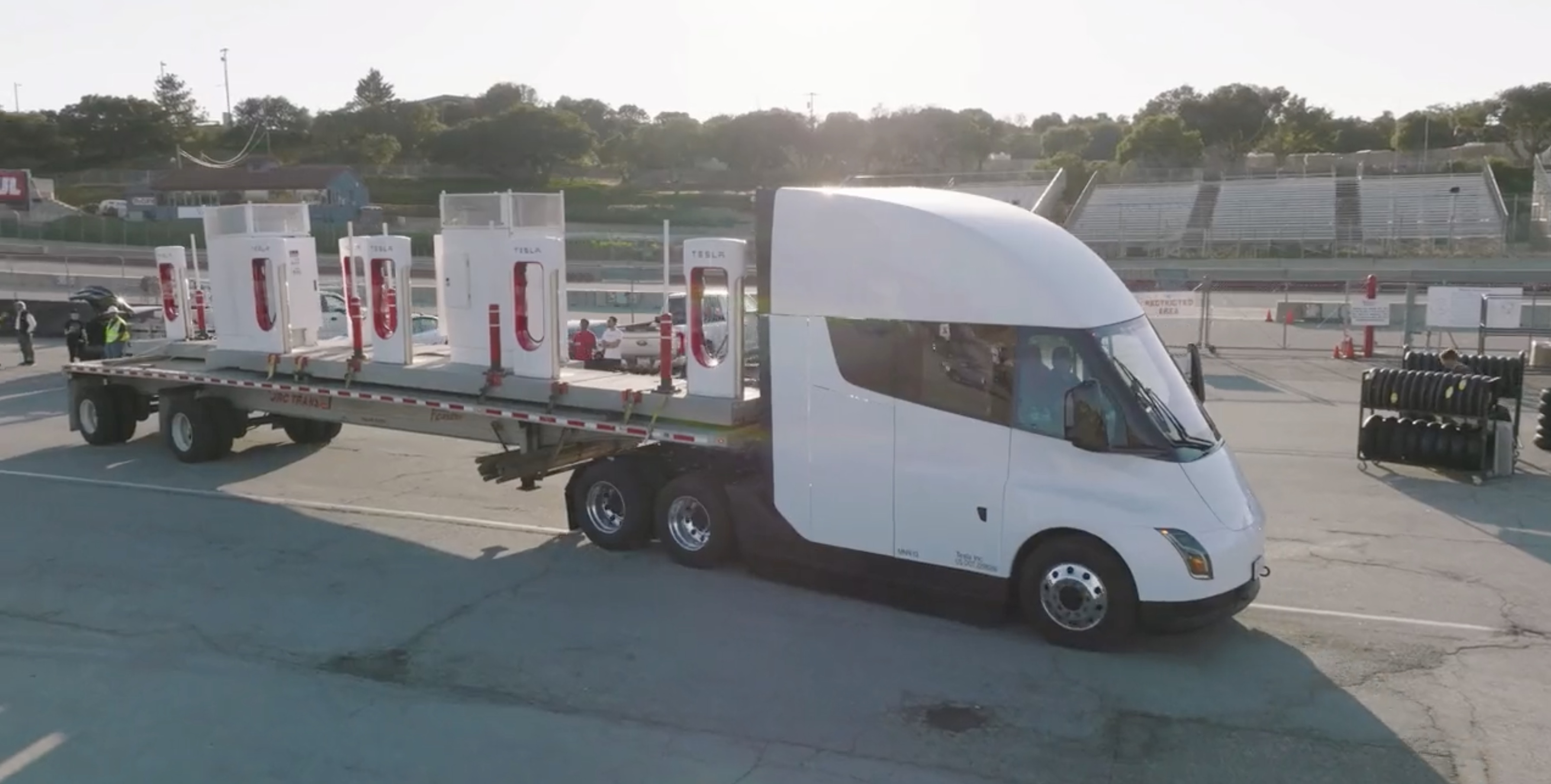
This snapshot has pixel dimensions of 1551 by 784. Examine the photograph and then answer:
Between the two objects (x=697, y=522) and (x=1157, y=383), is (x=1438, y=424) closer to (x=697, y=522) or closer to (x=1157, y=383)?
(x=1157, y=383)

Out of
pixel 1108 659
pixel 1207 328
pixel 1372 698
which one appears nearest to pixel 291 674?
pixel 1108 659

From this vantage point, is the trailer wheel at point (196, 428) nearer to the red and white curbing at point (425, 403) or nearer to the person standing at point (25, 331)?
the red and white curbing at point (425, 403)

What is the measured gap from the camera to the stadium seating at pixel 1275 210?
53.8 meters

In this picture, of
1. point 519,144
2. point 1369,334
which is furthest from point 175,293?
point 519,144

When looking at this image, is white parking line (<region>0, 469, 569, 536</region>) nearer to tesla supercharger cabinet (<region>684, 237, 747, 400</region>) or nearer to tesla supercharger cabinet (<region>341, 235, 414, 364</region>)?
tesla supercharger cabinet (<region>341, 235, 414, 364</region>)

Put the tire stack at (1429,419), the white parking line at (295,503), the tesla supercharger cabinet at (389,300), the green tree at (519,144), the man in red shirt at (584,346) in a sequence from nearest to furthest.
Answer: the white parking line at (295,503)
the tesla supercharger cabinet at (389,300)
the tire stack at (1429,419)
the man in red shirt at (584,346)
the green tree at (519,144)

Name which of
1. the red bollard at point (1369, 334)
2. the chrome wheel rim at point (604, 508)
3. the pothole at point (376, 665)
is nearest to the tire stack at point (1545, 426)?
the red bollard at point (1369, 334)

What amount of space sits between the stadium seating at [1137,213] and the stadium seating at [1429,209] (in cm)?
766

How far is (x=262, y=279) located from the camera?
12.9 metres

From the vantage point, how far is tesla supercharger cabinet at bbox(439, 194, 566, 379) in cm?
1068

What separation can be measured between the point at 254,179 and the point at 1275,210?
2320 inches

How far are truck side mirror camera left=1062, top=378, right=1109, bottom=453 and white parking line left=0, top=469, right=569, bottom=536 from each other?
5.16m

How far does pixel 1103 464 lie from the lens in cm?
753

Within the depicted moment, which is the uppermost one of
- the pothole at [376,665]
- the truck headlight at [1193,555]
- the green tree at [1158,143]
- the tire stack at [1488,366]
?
the green tree at [1158,143]
